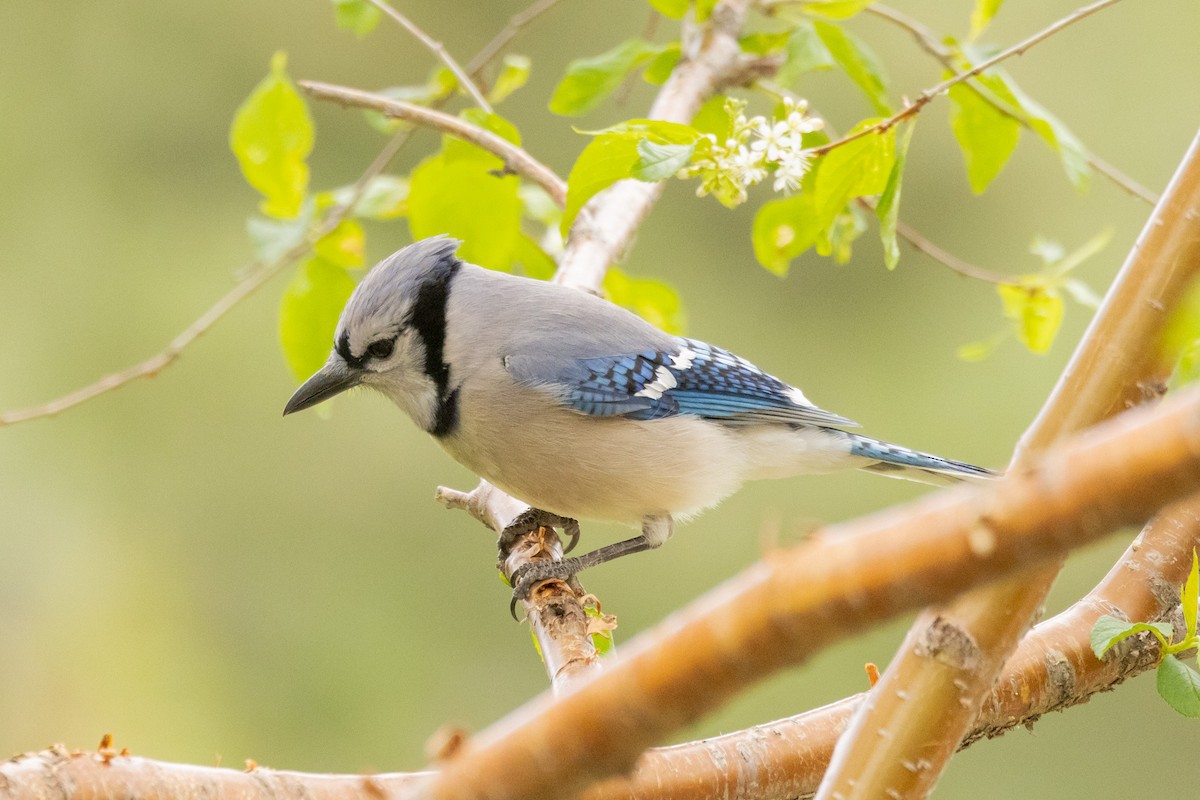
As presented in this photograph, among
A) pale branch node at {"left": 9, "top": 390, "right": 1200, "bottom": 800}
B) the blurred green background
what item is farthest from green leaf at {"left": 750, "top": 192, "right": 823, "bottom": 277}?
the blurred green background

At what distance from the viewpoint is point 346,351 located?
1.48 meters

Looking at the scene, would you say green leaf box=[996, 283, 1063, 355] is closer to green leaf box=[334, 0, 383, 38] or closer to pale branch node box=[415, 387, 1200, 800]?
green leaf box=[334, 0, 383, 38]

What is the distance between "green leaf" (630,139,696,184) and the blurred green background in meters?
1.96

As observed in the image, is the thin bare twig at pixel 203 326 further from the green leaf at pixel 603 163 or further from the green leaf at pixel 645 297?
the green leaf at pixel 603 163

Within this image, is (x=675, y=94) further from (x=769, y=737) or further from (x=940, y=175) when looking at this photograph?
(x=940, y=175)

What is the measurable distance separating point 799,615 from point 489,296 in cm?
118

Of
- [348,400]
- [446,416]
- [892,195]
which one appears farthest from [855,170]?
[348,400]

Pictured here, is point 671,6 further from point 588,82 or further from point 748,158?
point 748,158

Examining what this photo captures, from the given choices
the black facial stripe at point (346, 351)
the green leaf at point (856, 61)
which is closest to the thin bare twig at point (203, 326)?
the black facial stripe at point (346, 351)

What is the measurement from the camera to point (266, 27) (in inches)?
122

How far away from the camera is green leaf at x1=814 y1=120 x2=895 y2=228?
1011 mm

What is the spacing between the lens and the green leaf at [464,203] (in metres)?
1.48

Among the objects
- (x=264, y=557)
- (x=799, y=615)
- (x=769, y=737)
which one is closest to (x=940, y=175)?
(x=264, y=557)

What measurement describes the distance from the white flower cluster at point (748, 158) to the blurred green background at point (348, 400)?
1.87 metres
